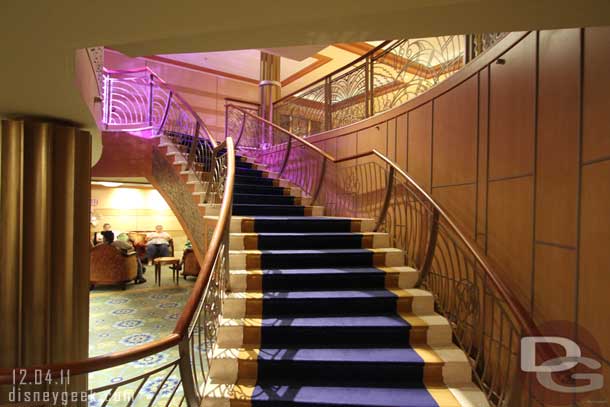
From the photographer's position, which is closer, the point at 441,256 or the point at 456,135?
the point at 456,135

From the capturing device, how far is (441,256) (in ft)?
10.1

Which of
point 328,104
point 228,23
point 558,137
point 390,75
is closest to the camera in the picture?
point 228,23

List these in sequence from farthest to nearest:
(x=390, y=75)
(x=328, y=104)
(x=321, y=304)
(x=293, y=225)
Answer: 1. (x=328, y=104)
2. (x=390, y=75)
3. (x=293, y=225)
4. (x=321, y=304)

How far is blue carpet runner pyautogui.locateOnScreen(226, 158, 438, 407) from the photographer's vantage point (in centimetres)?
216

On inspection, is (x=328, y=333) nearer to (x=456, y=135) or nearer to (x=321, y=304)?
(x=321, y=304)

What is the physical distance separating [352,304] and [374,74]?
3.39 m

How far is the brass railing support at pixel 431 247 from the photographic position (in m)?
2.90

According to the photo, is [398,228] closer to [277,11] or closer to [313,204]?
[313,204]

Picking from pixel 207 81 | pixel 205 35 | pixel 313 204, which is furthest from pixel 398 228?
pixel 207 81

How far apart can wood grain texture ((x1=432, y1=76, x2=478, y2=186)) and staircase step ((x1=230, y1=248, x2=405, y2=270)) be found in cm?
92

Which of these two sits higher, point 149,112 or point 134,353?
point 149,112

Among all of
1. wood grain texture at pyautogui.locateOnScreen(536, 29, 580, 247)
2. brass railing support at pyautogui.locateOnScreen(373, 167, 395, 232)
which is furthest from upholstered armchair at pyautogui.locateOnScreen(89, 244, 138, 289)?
wood grain texture at pyautogui.locateOnScreen(536, 29, 580, 247)

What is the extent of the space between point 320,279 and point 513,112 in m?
2.06

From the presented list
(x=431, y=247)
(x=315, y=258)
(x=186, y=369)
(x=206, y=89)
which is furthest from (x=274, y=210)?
(x=206, y=89)
